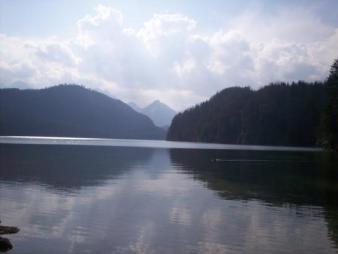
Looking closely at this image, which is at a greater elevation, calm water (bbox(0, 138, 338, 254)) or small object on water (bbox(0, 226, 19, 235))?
small object on water (bbox(0, 226, 19, 235))

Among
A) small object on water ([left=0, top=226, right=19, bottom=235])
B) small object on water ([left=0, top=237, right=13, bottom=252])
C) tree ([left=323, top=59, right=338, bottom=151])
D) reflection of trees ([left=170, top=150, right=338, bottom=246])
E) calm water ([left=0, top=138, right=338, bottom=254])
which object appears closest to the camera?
small object on water ([left=0, top=237, right=13, bottom=252])

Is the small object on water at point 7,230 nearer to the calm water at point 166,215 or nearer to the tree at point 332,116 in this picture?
the calm water at point 166,215

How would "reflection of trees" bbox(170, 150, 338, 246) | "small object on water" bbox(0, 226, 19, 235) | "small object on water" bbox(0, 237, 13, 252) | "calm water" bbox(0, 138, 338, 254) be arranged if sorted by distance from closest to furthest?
"small object on water" bbox(0, 237, 13, 252) → "small object on water" bbox(0, 226, 19, 235) → "calm water" bbox(0, 138, 338, 254) → "reflection of trees" bbox(170, 150, 338, 246)

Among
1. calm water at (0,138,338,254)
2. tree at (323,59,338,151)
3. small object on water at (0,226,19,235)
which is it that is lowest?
calm water at (0,138,338,254)

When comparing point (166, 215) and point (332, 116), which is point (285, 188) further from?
point (332, 116)

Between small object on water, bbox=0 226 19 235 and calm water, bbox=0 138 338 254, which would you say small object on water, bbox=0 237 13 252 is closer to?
calm water, bbox=0 138 338 254

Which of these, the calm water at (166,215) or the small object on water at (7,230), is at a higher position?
A: the small object on water at (7,230)

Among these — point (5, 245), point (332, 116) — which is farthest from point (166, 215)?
point (332, 116)

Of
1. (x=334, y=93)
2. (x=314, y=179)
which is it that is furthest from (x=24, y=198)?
(x=334, y=93)

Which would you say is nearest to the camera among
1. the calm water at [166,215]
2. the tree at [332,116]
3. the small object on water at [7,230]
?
the small object on water at [7,230]

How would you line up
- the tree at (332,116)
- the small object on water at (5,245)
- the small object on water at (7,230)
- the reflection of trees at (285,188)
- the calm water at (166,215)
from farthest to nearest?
1. the tree at (332,116)
2. the reflection of trees at (285,188)
3. the calm water at (166,215)
4. the small object on water at (7,230)
5. the small object on water at (5,245)

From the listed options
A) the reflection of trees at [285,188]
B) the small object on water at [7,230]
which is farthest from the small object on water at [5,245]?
the reflection of trees at [285,188]

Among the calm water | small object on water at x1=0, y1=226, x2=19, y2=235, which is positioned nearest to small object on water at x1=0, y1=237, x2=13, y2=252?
the calm water

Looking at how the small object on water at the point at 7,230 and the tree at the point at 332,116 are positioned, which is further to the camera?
the tree at the point at 332,116
